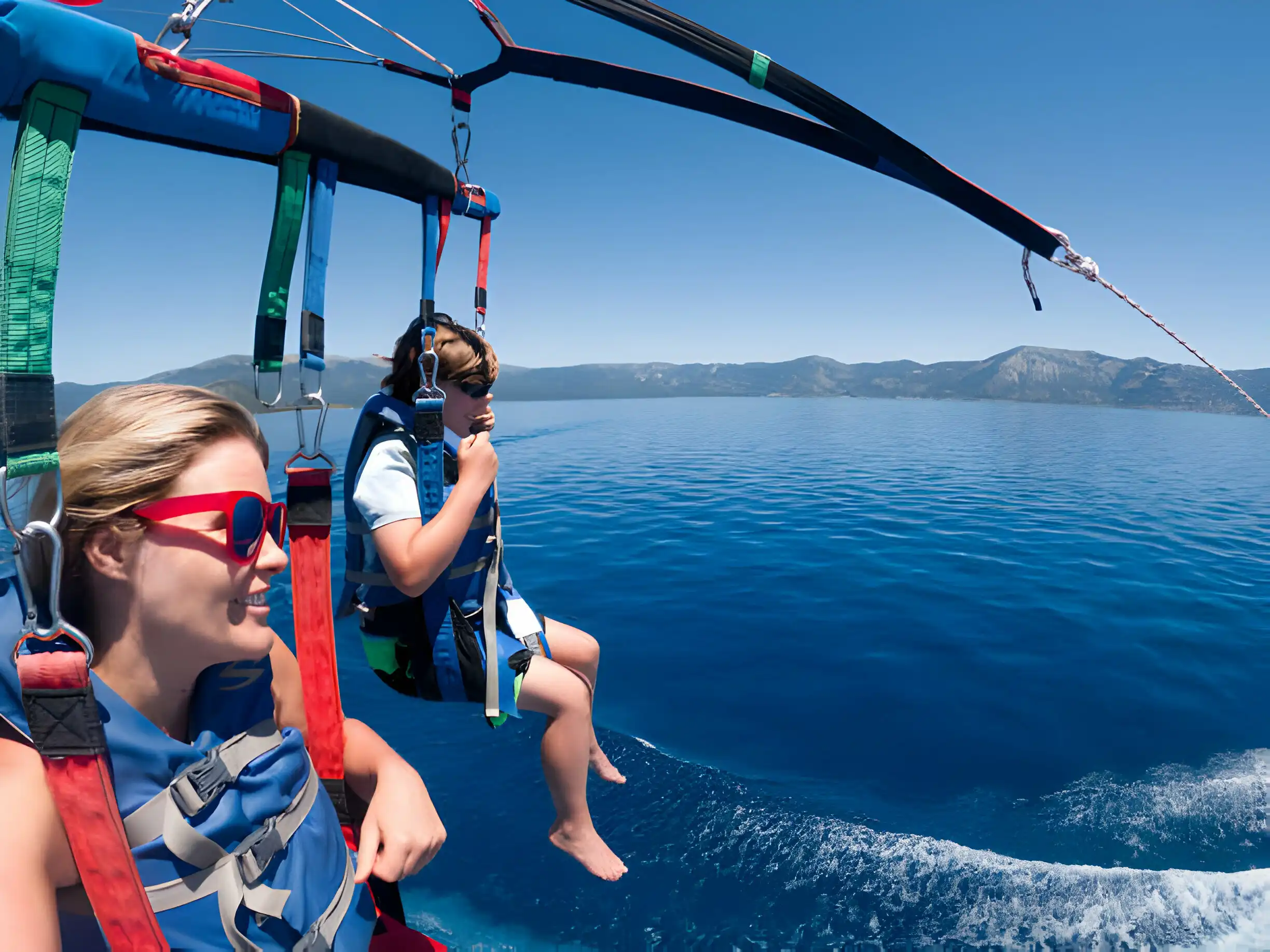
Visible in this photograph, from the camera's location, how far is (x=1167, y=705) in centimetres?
561

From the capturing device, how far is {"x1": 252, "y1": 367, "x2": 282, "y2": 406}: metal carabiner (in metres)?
1.75

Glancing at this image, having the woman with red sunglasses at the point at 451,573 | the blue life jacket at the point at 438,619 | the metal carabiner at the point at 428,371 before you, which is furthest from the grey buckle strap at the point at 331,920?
the metal carabiner at the point at 428,371

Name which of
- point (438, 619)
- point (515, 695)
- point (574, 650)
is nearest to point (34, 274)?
point (438, 619)

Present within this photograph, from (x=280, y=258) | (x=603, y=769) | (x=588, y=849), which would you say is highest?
(x=280, y=258)

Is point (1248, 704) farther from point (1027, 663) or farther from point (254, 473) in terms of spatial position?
point (254, 473)

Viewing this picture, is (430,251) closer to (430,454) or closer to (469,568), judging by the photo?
(430,454)

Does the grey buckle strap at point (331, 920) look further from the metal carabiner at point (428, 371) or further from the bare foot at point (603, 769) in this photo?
the bare foot at point (603, 769)

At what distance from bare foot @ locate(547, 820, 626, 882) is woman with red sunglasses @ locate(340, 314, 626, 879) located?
211 millimetres

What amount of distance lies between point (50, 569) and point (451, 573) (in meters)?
1.68

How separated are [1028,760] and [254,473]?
5733mm

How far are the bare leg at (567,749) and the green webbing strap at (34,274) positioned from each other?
2.02 meters

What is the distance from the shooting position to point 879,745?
4836 millimetres

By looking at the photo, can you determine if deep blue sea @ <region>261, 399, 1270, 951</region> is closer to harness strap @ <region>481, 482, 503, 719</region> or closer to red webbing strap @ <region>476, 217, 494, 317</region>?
harness strap @ <region>481, 482, 503, 719</region>

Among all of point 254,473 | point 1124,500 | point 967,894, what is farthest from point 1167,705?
point 1124,500
